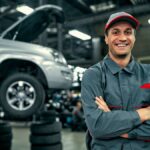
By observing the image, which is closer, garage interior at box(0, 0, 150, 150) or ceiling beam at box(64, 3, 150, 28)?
ceiling beam at box(64, 3, 150, 28)

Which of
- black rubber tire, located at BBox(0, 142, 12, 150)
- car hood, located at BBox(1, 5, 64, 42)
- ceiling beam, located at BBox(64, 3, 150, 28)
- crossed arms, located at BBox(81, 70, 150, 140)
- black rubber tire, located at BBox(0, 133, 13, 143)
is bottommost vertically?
black rubber tire, located at BBox(0, 142, 12, 150)

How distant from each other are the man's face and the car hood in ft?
9.68

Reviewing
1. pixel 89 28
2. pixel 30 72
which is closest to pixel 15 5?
pixel 89 28

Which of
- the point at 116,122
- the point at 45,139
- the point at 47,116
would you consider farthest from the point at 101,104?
the point at 47,116

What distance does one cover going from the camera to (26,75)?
4.37 m

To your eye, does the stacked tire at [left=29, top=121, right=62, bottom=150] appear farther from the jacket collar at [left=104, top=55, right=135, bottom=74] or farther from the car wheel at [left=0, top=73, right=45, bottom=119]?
the jacket collar at [left=104, top=55, right=135, bottom=74]

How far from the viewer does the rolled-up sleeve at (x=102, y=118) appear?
1.66m

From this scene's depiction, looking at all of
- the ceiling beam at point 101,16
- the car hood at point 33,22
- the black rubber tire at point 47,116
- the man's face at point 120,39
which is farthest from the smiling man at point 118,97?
the ceiling beam at point 101,16

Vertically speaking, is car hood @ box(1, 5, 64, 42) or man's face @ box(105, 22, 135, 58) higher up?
car hood @ box(1, 5, 64, 42)

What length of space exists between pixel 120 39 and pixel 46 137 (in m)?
3.64

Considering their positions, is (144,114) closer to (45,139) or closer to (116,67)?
(116,67)

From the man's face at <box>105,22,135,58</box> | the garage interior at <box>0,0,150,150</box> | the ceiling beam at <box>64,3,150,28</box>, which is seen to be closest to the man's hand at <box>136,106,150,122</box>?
the man's face at <box>105,22,135,58</box>

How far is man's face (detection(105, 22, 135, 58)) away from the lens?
1783 mm

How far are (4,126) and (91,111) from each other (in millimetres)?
4258
